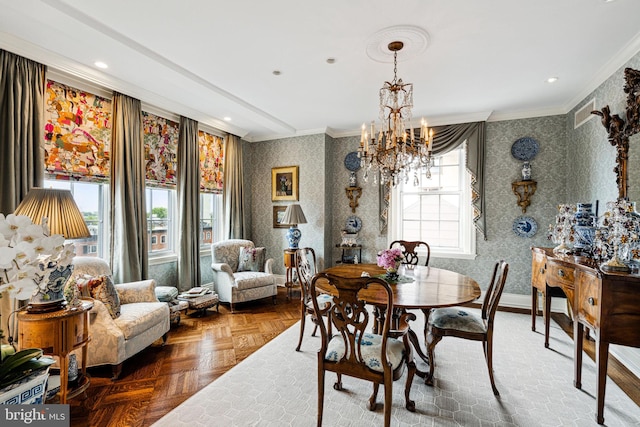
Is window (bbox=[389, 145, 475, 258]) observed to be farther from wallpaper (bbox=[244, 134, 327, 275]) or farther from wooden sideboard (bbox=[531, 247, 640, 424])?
wooden sideboard (bbox=[531, 247, 640, 424])

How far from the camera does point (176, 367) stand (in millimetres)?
2521

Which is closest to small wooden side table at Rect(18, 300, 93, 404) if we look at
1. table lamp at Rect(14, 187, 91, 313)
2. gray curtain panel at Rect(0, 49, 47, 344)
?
table lamp at Rect(14, 187, 91, 313)

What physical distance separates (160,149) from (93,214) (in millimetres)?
1126

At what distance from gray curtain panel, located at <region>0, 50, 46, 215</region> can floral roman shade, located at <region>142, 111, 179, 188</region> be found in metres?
1.08

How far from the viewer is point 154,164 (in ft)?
12.3


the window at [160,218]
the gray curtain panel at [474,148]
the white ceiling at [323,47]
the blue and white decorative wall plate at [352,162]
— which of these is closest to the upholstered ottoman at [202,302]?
the window at [160,218]

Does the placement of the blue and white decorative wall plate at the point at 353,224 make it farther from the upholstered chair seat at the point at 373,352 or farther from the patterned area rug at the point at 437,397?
the upholstered chair seat at the point at 373,352

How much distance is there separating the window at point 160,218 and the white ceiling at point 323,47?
1.15 meters

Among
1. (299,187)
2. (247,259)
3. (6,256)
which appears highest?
(299,187)

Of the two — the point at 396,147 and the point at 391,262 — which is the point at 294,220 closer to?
the point at 391,262

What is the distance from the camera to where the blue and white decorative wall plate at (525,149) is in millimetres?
3992

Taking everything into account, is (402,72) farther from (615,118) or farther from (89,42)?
(89,42)

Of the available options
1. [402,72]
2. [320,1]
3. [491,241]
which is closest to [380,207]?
[491,241]

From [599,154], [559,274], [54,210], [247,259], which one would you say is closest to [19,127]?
[54,210]
